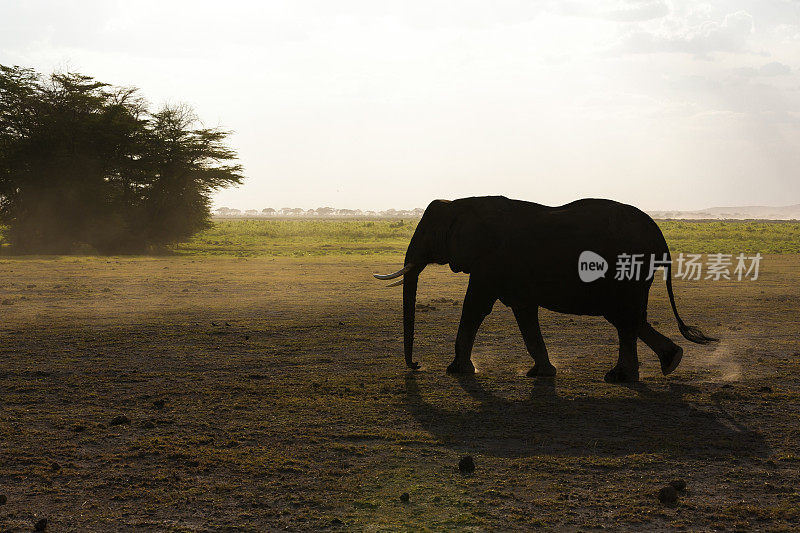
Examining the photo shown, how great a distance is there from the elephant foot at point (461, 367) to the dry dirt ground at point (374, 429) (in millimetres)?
186

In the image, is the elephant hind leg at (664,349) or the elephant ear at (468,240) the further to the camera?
the elephant ear at (468,240)

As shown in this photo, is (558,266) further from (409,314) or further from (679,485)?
(679,485)

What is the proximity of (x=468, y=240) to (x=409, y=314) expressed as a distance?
145 centimetres

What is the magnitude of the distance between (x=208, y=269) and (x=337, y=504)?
2784 cm

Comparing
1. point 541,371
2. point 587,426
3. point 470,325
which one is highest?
point 470,325

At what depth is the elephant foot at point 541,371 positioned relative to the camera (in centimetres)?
1054

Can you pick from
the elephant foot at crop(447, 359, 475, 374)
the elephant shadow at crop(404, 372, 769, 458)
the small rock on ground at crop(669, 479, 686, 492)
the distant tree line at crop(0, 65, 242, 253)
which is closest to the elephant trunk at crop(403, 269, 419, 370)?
the elephant foot at crop(447, 359, 475, 374)

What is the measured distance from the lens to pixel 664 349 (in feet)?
33.5

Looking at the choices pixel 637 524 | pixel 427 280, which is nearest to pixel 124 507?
pixel 637 524

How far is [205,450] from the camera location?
7113 mm

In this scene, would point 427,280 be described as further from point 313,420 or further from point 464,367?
point 313,420

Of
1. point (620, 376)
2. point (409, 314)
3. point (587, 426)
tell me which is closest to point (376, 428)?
point (587, 426)

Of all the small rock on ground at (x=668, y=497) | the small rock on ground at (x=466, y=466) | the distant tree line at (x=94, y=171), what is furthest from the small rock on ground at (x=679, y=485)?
the distant tree line at (x=94, y=171)

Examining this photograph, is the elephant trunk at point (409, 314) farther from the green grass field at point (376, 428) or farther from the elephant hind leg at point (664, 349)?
the elephant hind leg at point (664, 349)
